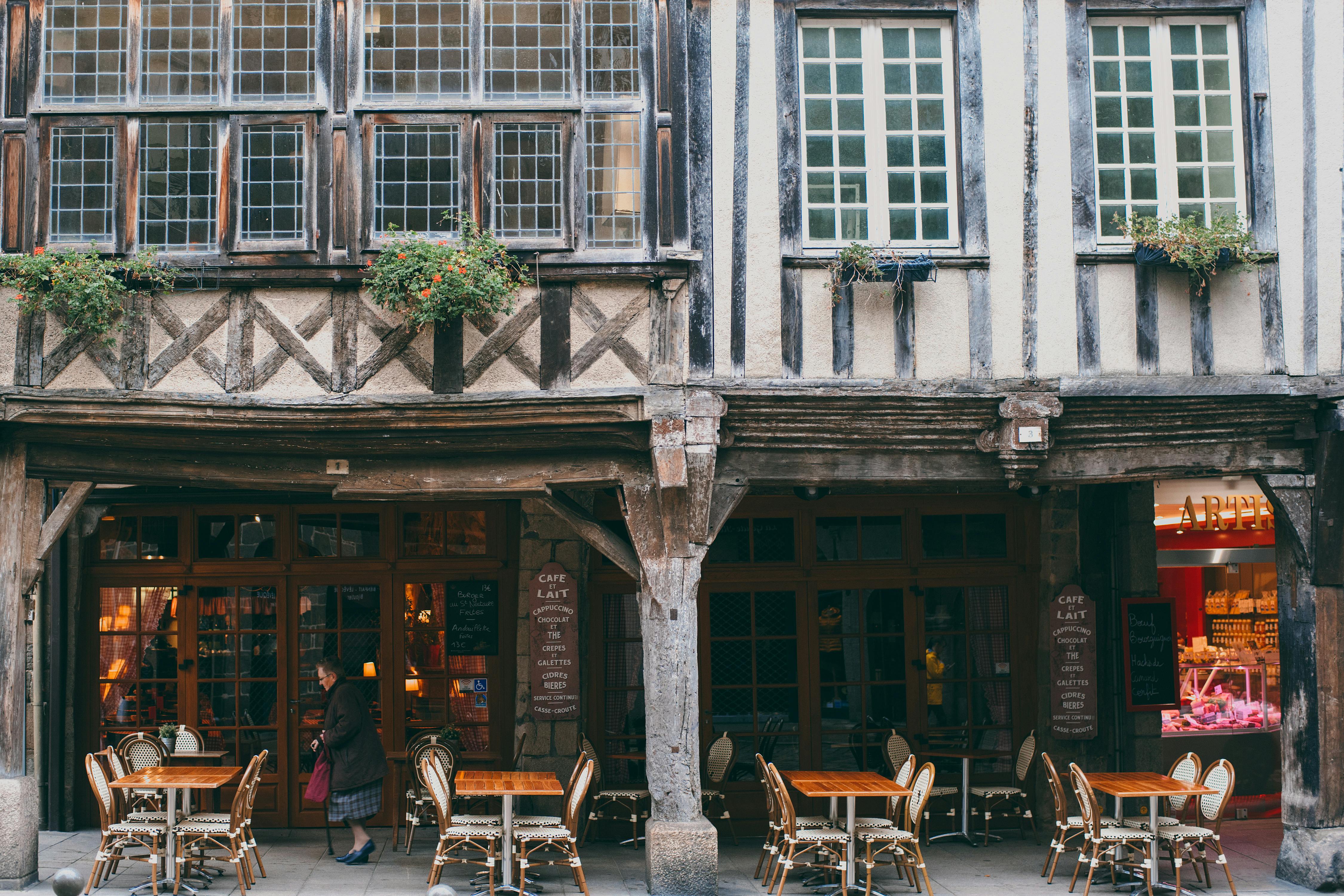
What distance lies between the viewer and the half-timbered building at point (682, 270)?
24.8 feet

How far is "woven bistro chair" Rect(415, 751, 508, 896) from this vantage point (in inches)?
295

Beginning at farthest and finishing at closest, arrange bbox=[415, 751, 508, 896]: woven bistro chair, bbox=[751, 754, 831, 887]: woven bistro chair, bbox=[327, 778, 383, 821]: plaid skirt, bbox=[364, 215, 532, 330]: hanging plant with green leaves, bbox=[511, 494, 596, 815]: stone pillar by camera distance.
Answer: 1. bbox=[511, 494, 596, 815]: stone pillar
2. bbox=[327, 778, 383, 821]: plaid skirt
3. bbox=[751, 754, 831, 887]: woven bistro chair
4. bbox=[415, 751, 508, 896]: woven bistro chair
5. bbox=[364, 215, 532, 330]: hanging plant with green leaves

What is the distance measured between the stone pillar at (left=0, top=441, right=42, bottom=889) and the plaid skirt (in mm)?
1843

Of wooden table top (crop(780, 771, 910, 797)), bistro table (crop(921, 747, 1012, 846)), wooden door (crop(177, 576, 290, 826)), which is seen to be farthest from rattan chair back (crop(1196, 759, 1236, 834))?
wooden door (crop(177, 576, 290, 826))

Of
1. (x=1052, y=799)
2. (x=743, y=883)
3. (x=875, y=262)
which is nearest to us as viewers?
(x=875, y=262)

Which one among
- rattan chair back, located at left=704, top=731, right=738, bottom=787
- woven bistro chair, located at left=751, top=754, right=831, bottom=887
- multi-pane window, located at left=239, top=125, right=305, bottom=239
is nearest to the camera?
multi-pane window, located at left=239, top=125, right=305, bottom=239

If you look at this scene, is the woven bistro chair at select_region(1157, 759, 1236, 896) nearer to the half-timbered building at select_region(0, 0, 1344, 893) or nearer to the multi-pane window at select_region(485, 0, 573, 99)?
the half-timbered building at select_region(0, 0, 1344, 893)

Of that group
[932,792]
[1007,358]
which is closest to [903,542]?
[932,792]

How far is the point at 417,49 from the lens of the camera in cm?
783

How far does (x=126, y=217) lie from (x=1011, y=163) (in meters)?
5.62

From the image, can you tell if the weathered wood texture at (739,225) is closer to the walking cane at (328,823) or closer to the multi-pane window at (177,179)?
the multi-pane window at (177,179)

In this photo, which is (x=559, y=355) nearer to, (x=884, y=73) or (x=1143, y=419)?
(x=884, y=73)

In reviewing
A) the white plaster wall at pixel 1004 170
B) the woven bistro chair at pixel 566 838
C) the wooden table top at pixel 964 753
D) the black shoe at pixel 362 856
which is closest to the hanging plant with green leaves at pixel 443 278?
the white plaster wall at pixel 1004 170

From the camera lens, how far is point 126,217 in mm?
7688
